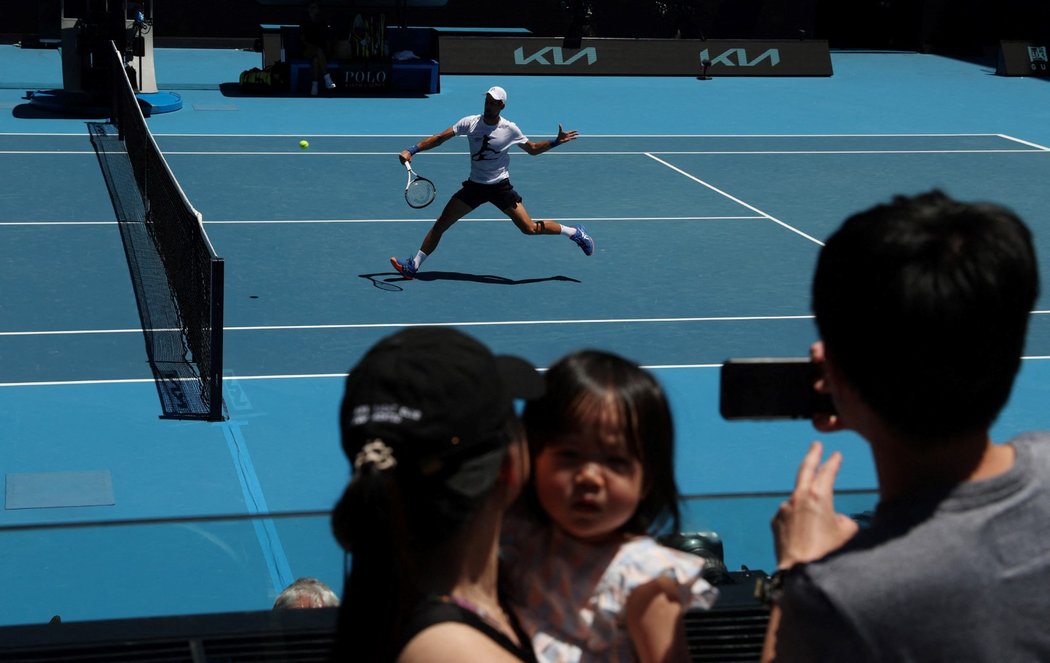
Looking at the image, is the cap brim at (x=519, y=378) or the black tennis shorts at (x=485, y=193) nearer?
the cap brim at (x=519, y=378)

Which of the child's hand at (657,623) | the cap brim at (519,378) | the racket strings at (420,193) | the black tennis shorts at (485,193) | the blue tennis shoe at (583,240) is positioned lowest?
the blue tennis shoe at (583,240)

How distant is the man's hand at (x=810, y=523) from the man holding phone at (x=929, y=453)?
0.08 metres

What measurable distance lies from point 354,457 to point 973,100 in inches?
1144

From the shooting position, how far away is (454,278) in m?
14.0

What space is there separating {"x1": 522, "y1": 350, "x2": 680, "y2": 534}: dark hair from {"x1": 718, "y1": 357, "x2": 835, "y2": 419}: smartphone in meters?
0.14

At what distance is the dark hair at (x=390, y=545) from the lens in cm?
200

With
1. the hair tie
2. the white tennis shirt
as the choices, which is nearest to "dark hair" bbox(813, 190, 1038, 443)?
the hair tie

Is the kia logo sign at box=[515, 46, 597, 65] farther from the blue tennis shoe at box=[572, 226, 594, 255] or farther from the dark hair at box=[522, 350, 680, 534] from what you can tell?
the dark hair at box=[522, 350, 680, 534]

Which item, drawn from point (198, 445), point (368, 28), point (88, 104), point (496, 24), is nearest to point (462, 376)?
point (198, 445)

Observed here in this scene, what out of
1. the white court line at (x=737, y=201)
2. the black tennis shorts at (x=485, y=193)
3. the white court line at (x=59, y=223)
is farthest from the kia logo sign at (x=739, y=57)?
the black tennis shorts at (x=485, y=193)

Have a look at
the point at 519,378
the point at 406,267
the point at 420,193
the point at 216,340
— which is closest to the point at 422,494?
the point at 519,378

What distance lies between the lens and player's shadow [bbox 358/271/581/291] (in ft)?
45.3

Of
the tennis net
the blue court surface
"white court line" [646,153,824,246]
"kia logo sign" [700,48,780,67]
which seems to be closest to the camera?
the blue court surface

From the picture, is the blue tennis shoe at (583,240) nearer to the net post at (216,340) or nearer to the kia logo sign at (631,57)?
the net post at (216,340)
